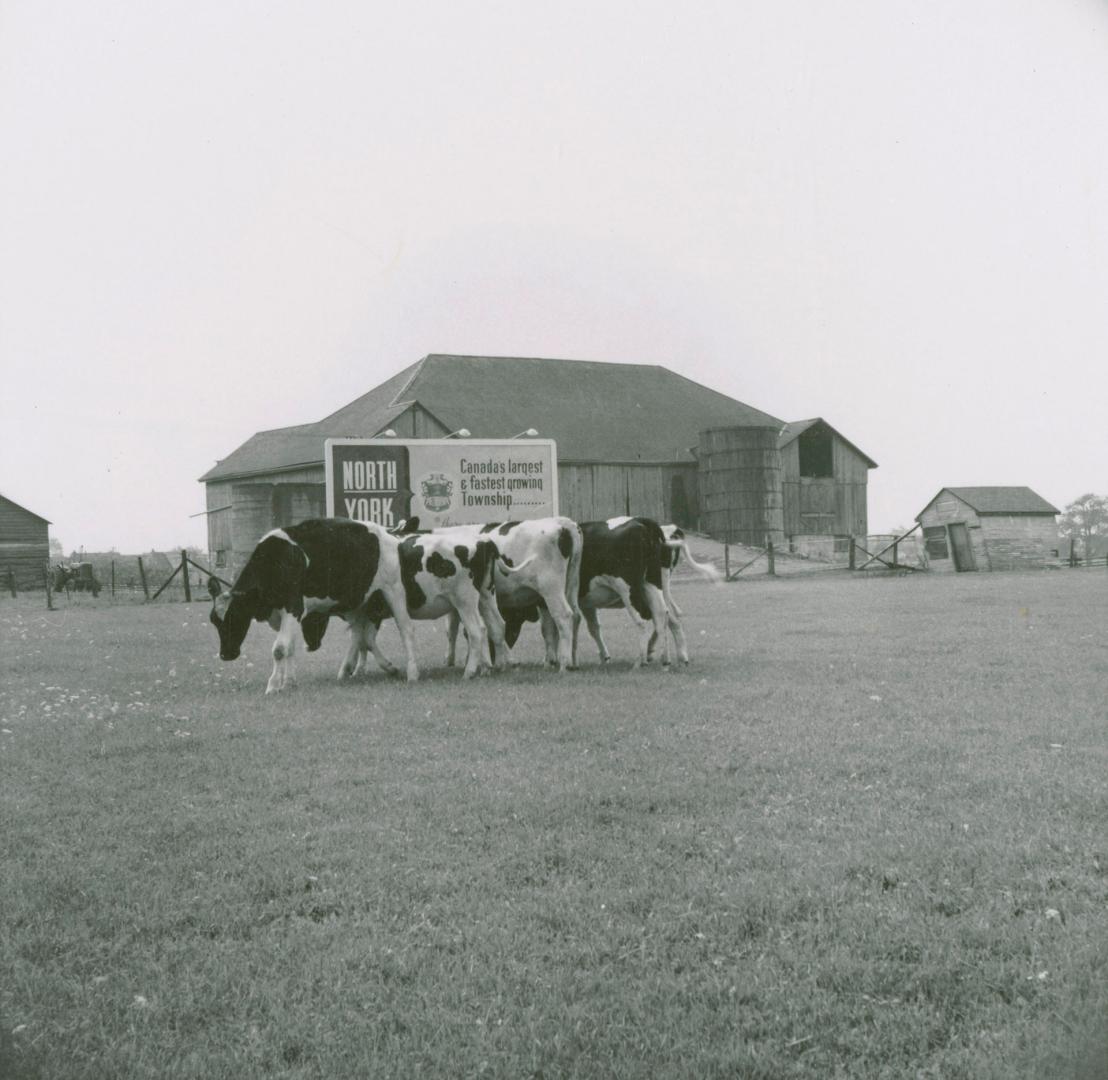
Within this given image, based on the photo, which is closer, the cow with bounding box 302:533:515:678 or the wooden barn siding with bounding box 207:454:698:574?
the cow with bounding box 302:533:515:678

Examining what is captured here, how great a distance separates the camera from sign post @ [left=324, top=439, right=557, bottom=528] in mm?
16797

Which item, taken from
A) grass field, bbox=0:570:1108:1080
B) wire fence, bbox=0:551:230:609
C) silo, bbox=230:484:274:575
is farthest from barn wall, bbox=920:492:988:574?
grass field, bbox=0:570:1108:1080

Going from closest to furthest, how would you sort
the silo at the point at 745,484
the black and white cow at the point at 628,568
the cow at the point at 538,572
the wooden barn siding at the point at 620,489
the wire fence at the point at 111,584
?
the cow at the point at 538,572 < the black and white cow at the point at 628,568 < the wire fence at the point at 111,584 < the wooden barn siding at the point at 620,489 < the silo at the point at 745,484

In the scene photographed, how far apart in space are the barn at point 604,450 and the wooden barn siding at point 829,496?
0.20ft

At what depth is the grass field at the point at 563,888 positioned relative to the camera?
327 cm

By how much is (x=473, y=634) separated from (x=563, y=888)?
7.14 meters

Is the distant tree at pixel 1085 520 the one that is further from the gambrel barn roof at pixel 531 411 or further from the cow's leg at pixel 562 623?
the cow's leg at pixel 562 623

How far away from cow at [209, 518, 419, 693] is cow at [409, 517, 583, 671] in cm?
94

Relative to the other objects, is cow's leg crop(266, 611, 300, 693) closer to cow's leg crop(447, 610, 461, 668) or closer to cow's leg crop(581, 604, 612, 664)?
cow's leg crop(447, 610, 461, 668)

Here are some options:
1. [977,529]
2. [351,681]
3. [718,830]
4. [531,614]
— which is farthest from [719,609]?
[977,529]

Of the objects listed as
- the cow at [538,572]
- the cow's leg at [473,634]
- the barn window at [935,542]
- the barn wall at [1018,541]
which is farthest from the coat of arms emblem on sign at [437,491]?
the barn wall at [1018,541]

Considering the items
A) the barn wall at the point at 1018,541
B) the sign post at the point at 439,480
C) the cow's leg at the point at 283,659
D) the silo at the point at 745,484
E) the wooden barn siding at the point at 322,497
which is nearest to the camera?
the cow's leg at the point at 283,659

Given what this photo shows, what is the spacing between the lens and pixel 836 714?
8.18 meters

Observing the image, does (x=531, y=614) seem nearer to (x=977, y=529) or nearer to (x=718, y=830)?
(x=718, y=830)
